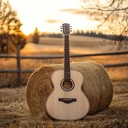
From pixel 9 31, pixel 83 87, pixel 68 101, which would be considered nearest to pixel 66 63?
pixel 83 87

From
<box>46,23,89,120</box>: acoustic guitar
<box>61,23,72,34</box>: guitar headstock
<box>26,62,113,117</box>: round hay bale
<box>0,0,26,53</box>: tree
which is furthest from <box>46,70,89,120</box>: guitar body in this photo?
<box>0,0,26,53</box>: tree

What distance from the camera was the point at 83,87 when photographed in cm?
751

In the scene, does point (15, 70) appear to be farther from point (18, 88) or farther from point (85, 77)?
point (85, 77)

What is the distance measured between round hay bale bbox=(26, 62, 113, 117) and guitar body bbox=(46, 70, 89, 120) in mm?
131

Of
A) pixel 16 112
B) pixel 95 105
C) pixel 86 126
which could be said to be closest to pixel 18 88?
pixel 16 112

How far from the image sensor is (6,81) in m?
13.8

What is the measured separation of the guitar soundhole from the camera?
24.4 ft

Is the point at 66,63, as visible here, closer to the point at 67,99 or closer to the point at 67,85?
the point at 67,85

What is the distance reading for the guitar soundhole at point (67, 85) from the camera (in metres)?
7.45

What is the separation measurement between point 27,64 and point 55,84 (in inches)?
293

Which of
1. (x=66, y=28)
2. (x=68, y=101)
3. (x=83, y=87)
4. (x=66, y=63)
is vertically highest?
(x=66, y=28)

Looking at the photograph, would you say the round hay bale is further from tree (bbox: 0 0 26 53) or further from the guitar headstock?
tree (bbox: 0 0 26 53)

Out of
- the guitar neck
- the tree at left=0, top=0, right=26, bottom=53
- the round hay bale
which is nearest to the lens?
the guitar neck

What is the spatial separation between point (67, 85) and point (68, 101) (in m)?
0.26
